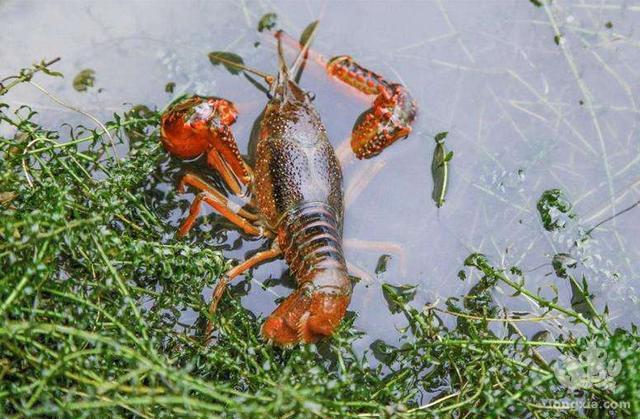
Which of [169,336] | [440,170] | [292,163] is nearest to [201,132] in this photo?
[292,163]

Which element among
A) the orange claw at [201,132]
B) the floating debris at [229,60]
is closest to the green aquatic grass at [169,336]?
the orange claw at [201,132]

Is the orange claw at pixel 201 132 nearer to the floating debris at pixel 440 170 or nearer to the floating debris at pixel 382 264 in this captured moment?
Result: the floating debris at pixel 382 264

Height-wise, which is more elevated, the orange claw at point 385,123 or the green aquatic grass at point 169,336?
the orange claw at point 385,123

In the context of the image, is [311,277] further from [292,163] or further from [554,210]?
[554,210]

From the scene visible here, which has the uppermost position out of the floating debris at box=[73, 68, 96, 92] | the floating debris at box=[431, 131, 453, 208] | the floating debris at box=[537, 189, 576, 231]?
the floating debris at box=[73, 68, 96, 92]

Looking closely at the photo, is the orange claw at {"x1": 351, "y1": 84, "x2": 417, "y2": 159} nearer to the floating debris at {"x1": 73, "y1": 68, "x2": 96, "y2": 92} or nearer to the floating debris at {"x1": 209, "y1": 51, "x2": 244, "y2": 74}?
the floating debris at {"x1": 209, "y1": 51, "x2": 244, "y2": 74}

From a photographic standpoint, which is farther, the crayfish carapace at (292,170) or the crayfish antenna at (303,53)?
the crayfish antenna at (303,53)

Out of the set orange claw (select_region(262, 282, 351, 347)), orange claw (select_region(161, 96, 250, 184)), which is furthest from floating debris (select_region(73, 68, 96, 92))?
orange claw (select_region(262, 282, 351, 347))
